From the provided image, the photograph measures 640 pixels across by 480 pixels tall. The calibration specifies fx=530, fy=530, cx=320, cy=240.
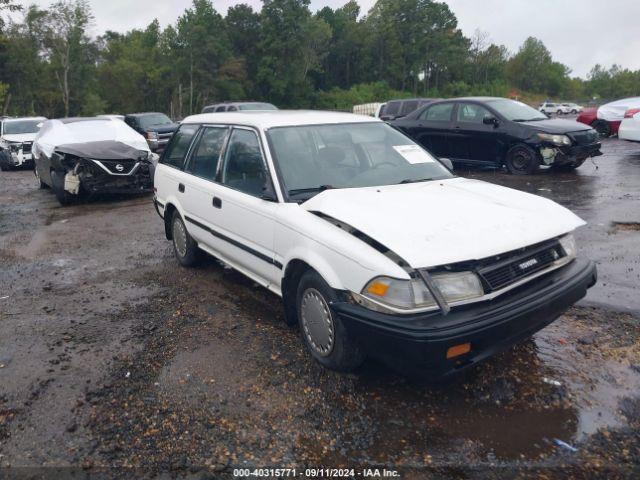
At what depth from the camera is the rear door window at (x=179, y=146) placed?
552 cm

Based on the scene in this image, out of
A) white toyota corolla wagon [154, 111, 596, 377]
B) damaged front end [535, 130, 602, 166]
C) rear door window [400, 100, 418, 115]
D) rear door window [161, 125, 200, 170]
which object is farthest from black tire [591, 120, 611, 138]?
rear door window [161, 125, 200, 170]

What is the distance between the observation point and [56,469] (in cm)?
272

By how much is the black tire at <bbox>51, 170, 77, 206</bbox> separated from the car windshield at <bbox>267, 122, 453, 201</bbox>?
7257 millimetres

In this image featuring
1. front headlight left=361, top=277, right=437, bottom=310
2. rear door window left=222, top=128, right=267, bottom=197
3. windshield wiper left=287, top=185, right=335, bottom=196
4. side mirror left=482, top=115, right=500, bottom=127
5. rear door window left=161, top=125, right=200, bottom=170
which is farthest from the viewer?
side mirror left=482, top=115, right=500, bottom=127

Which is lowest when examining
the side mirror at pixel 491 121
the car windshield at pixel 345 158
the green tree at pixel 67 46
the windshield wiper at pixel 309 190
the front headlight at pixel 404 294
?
the front headlight at pixel 404 294

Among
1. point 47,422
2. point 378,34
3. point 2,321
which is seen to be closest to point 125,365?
point 47,422

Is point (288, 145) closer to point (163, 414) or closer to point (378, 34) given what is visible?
point (163, 414)

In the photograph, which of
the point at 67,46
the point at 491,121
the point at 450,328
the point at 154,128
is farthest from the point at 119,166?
the point at 67,46

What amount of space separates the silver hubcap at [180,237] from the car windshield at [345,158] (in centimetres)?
194

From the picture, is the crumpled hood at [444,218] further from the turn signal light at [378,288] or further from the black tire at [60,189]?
the black tire at [60,189]

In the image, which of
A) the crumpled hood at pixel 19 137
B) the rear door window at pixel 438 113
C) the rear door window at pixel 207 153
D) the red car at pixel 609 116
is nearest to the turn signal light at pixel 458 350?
the rear door window at pixel 207 153

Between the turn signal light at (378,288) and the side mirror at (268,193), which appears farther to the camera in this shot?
the side mirror at (268,193)

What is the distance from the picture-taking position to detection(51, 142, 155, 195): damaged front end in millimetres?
9820

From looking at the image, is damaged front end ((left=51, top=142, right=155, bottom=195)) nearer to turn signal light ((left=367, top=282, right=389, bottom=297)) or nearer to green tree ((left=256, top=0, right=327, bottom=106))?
turn signal light ((left=367, top=282, right=389, bottom=297))
